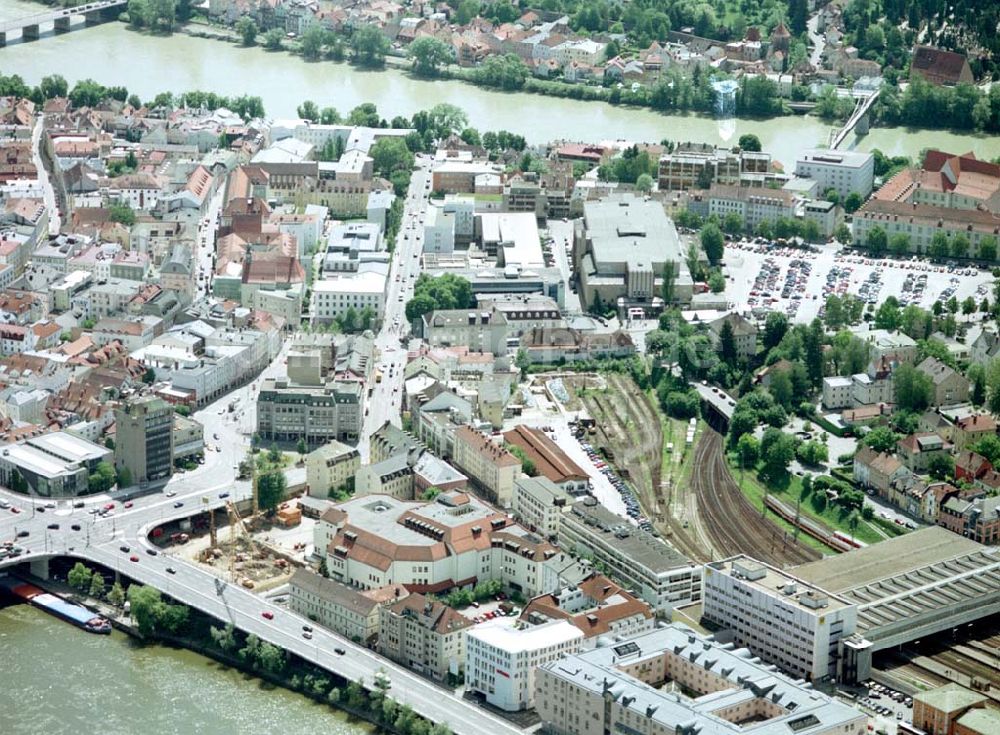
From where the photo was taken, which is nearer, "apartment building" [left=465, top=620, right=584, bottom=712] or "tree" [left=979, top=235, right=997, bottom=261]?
"apartment building" [left=465, top=620, right=584, bottom=712]

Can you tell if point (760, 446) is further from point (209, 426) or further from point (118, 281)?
point (118, 281)

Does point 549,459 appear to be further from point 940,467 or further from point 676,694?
point 676,694

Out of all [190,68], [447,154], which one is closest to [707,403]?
[447,154]

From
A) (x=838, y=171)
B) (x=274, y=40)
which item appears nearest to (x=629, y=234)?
(x=838, y=171)

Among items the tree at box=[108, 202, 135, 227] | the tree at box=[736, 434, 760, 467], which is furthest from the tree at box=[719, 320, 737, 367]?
the tree at box=[108, 202, 135, 227]

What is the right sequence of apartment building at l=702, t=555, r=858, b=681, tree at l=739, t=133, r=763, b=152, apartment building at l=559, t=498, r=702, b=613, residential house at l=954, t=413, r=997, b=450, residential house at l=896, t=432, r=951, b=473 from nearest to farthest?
apartment building at l=702, t=555, r=858, b=681
apartment building at l=559, t=498, r=702, b=613
residential house at l=896, t=432, r=951, b=473
residential house at l=954, t=413, r=997, b=450
tree at l=739, t=133, r=763, b=152

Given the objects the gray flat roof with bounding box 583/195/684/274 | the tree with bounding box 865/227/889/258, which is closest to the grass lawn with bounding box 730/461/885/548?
the gray flat roof with bounding box 583/195/684/274

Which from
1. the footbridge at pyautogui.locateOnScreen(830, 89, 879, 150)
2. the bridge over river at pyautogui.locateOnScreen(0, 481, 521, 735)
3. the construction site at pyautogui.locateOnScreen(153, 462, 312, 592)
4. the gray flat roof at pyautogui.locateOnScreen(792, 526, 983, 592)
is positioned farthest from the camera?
the footbridge at pyautogui.locateOnScreen(830, 89, 879, 150)

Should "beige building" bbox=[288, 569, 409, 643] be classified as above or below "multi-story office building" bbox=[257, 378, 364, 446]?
below

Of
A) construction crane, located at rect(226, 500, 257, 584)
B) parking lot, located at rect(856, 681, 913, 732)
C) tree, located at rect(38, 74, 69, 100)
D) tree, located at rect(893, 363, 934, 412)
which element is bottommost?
parking lot, located at rect(856, 681, 913, 732)

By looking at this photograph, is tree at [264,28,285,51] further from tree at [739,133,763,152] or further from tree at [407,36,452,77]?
tree at [739,133,763,152]
